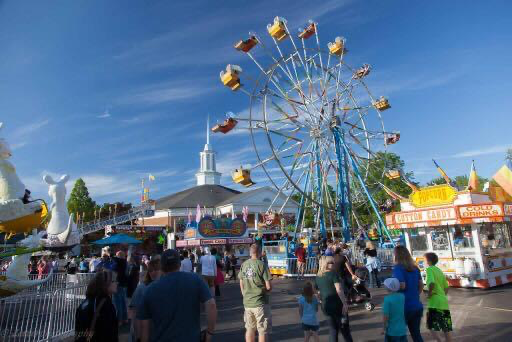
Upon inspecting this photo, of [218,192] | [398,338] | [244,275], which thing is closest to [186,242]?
[244,275]

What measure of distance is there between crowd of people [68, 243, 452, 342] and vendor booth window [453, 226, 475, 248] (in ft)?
18.0

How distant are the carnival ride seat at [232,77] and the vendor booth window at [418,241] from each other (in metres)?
11.1

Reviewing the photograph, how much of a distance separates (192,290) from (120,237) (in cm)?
1395

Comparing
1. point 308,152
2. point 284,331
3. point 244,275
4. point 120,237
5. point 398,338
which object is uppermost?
point 308,152

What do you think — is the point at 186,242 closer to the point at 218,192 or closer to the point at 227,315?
the point at 227,315

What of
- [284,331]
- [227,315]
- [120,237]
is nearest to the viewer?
[284,331]

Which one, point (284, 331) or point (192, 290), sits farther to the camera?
point (284, 331)

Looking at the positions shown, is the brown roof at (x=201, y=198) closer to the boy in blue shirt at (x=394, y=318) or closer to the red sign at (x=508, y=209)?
the red sign at (x=508, y=209)

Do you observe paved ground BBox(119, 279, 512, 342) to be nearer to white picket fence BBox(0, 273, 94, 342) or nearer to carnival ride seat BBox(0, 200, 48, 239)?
white picket fence BBox(0, 273, 94, 342)

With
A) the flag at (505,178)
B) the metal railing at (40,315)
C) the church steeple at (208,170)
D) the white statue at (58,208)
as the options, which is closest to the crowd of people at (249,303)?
the metal railing at (40,315)

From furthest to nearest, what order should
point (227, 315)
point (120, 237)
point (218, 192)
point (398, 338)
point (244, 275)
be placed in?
point (218, 192) → point (120, 237) → point (227, 315) → point (244, 275) → point (398, 338)

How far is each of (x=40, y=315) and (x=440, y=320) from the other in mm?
6664

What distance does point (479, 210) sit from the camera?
10.6 metres

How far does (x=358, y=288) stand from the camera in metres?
9.13
